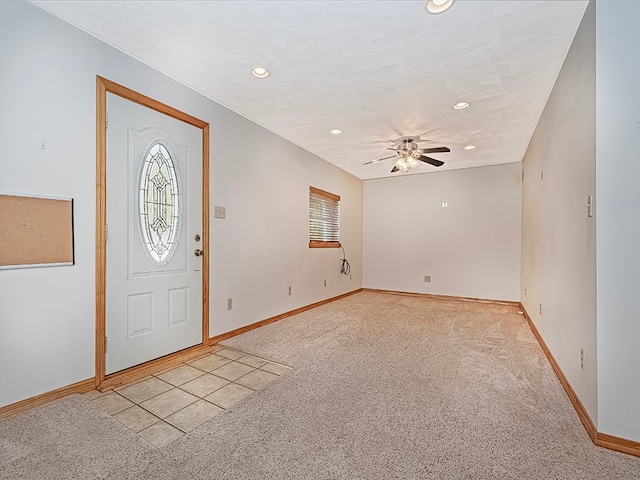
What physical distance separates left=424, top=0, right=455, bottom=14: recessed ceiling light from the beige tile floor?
2.88 m

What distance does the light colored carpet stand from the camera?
4.84 ft

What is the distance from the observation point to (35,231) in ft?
6.43

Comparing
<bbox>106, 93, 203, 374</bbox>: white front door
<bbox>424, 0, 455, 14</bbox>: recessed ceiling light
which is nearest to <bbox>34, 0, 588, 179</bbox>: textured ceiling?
<bbox>424, 0, 455, 14</bbox>: recessed ceiling light

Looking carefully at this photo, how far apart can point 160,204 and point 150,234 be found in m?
0.29

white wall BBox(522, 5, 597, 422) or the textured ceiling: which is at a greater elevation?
the textured ceiling

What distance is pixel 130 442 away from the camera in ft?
5.43

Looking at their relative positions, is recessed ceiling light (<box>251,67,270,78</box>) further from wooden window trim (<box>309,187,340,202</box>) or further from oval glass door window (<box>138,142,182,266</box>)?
wooden window trim (<box>309,187,340,202</box>)

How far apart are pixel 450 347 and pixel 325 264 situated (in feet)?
8.77

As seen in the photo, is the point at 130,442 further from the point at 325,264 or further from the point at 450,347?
the point at 325,264

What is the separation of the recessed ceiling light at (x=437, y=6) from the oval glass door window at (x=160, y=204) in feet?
7.84

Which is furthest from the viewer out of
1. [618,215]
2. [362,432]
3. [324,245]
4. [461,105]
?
[324,245]

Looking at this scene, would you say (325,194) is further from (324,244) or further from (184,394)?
(184,394)

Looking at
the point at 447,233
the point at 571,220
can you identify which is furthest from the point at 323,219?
the point at 571,220

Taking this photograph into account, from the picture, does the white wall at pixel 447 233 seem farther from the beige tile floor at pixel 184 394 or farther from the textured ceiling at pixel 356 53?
the beige tile floor at pixel 184 394
